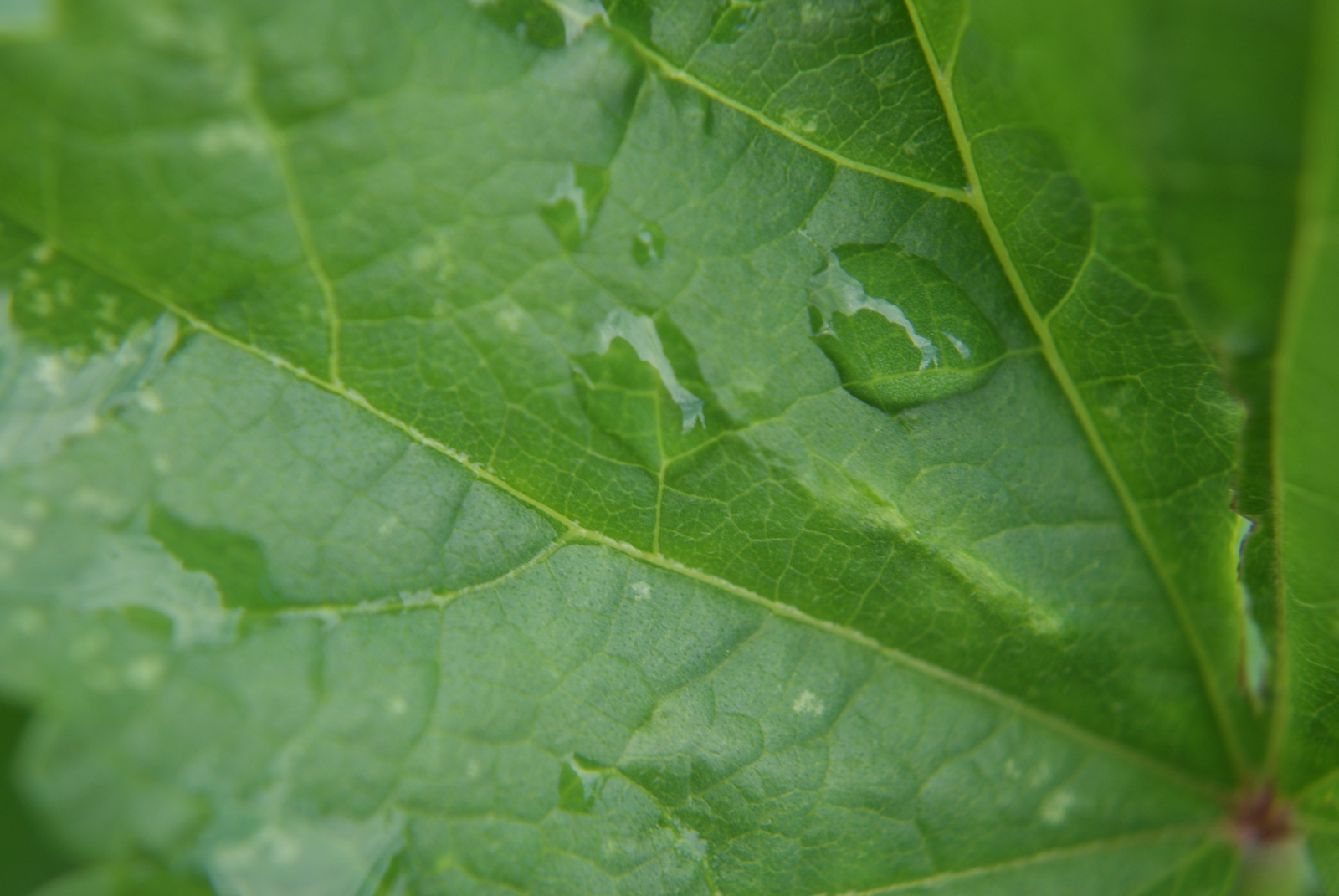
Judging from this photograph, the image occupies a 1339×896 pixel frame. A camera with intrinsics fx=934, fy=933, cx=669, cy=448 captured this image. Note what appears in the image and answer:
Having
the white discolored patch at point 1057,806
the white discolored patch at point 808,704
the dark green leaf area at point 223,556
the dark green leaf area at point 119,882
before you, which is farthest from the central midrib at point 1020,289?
the dark green leaf area at point 119,882

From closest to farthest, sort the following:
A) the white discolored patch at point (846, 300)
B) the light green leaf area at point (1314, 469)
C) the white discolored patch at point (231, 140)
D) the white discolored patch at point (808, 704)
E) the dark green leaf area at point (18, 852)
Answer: the light green leaf area at point (1314, 469), the white discolored patch at point (231, 140), the dark green leaf area at point (18, 852), the white discolored patch at point (846, 300), the white discolored patch at point (808, 704)

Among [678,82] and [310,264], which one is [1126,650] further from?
[310,264]

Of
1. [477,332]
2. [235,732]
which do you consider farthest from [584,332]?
[235,732]

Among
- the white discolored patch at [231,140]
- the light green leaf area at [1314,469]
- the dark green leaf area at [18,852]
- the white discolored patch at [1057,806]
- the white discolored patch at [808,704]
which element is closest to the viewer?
the light green leaf area at [1314,469]

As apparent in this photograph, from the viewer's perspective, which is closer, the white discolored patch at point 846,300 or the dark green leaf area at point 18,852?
the dark green leaf area at point 18,852

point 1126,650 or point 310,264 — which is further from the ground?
point 310,264

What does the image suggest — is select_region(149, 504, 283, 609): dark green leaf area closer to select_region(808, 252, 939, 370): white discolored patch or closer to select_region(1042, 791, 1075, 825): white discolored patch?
select_region(808, 252, 939, 370): white discolored patch

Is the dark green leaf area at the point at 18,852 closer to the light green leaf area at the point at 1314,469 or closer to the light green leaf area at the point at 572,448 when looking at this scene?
the light green leaf area at the point at 572,448

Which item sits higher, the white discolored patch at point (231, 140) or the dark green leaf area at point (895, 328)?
the white discolored patch at point (231, 140)

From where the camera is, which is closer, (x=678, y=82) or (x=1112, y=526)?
(x=678, y=82)
